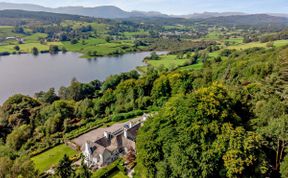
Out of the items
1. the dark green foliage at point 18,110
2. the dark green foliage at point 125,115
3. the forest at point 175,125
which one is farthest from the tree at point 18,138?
the dark green foliage at point 125,115

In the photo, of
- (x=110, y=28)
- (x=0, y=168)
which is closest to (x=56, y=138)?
(x=0, y=168)

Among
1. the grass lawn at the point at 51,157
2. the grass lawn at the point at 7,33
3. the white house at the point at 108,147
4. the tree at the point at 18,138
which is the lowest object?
the tree at the point at 18,138

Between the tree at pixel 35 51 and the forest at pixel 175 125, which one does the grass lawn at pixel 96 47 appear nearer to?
the tree at pixel 35 51

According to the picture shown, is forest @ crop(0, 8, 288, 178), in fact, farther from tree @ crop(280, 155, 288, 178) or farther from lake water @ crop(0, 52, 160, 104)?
lake water @ crop(0, 52, 160, 104)

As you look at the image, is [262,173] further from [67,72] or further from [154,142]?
[67,72]

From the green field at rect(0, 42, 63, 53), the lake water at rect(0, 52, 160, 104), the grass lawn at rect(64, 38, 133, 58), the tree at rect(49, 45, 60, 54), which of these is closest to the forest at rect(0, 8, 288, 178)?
the lake water at rect(0, 52, 160, 104)
